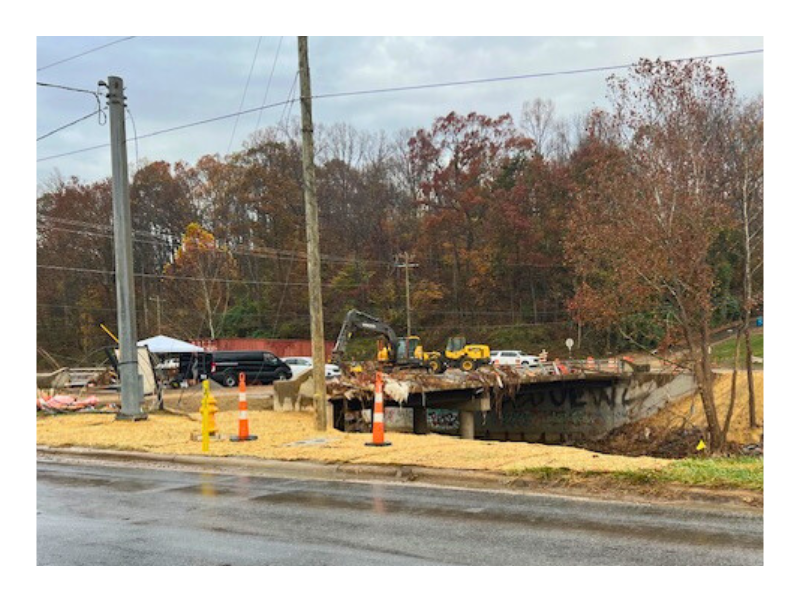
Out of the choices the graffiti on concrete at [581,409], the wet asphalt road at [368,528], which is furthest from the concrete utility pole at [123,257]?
the graffiti on concrete at [581,409]

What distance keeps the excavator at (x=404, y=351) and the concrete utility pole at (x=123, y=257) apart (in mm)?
12756

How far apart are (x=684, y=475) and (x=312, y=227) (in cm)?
854

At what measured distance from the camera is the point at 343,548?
23.4 feet

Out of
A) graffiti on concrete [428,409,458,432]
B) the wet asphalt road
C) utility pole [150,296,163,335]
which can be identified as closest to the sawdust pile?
the wet asphalt road

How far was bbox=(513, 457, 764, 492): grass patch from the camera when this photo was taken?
363 inches

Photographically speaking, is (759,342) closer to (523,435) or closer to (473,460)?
(523,435)

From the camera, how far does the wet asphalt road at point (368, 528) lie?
6844 millimetres

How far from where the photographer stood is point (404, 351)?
36719 mm

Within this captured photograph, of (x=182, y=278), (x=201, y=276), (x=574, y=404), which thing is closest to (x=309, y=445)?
(x=574, y=404)

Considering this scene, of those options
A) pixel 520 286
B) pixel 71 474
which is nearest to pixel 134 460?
pixel 71 474

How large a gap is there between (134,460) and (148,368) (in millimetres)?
8851

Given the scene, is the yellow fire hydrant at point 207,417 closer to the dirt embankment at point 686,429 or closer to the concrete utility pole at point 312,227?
the concrete utility pole at point 312,227

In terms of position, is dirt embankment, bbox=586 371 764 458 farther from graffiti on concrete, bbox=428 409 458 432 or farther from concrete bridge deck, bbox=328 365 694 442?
graffiti on concrete, bbox=428 409 458 432

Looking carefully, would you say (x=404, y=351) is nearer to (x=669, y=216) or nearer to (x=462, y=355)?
(x=462, y=355)
